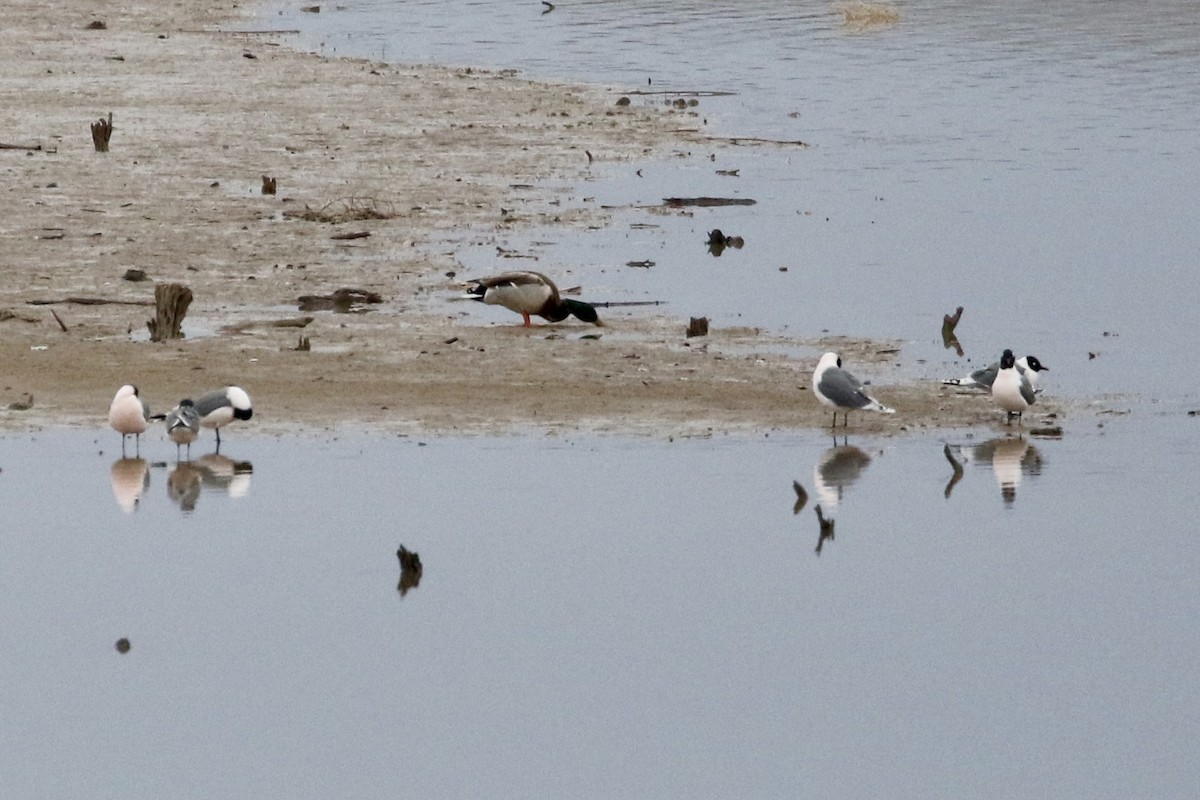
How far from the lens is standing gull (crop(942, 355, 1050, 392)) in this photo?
14930mm

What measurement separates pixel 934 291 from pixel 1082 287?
1.37 m

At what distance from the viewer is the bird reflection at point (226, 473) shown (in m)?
12.5

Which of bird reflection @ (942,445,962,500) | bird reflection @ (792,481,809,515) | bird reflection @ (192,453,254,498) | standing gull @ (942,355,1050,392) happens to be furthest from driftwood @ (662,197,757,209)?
bird reflection @ (792,481,809,515)

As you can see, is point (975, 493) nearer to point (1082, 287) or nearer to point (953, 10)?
point (1082, 287)

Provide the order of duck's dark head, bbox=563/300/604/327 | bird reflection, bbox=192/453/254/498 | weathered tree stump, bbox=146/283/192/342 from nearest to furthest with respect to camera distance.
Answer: bird reflection, bbox=192/453/254/498 → weathered tree stump, bbox=146/283/192/342 → duck's dark head, bbox=563/300/604/327

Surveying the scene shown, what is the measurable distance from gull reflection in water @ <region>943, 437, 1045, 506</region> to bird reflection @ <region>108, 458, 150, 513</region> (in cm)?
442

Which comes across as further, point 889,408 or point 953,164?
point 953,164

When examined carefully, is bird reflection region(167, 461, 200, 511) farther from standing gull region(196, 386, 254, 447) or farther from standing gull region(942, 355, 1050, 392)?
standing gull region(942, 355, 1050, 392)

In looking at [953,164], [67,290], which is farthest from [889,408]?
[953,164]

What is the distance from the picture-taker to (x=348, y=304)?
17578 millimetres

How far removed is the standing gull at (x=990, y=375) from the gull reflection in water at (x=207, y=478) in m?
4.92

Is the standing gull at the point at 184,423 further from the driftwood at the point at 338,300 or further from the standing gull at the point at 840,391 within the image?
the driftwood at the point at 338,300

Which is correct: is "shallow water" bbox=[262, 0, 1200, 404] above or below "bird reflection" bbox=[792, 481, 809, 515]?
above

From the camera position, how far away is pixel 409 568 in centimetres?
1087
